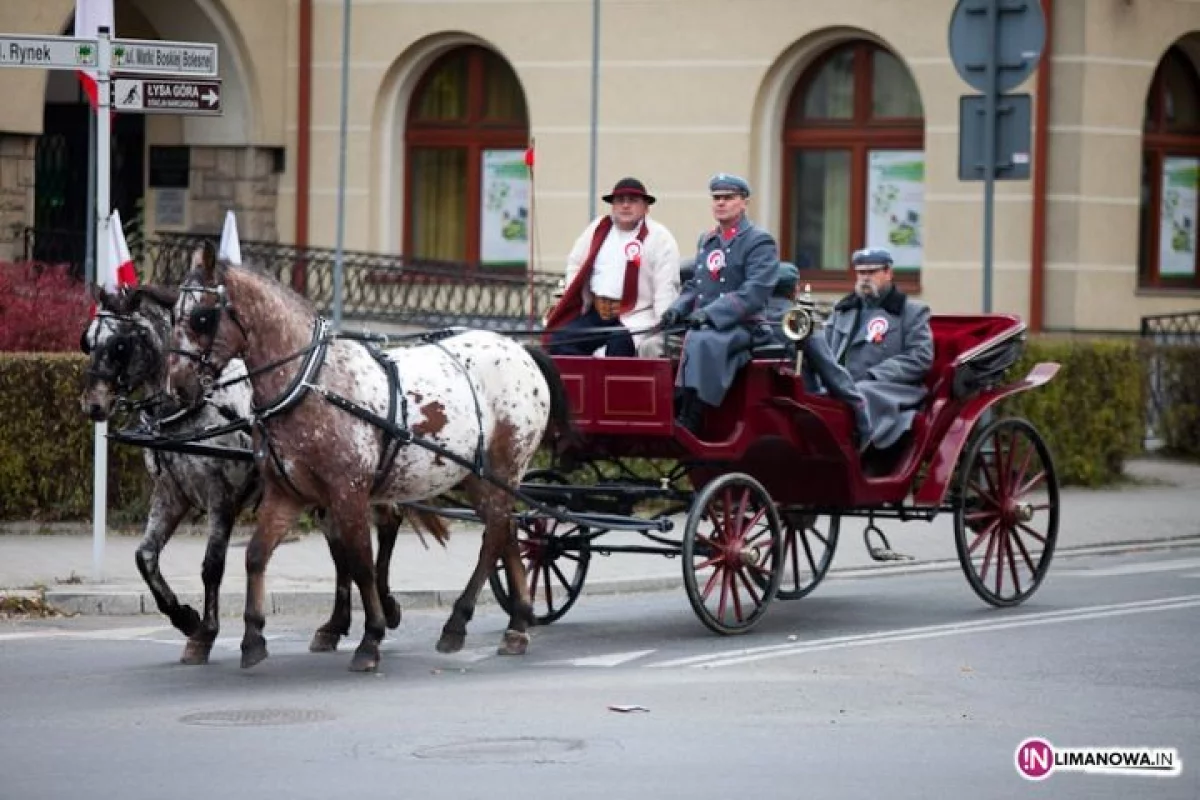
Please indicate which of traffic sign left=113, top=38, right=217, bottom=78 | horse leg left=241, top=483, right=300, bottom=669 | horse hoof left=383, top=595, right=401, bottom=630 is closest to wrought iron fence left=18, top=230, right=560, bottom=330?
traffic sign left=113, top=38, right=217, bottom=78

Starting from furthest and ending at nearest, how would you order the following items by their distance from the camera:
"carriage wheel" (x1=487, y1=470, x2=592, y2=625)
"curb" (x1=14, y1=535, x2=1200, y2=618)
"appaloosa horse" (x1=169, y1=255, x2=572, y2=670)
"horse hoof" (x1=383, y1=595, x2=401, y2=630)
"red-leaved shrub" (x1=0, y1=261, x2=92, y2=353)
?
1. "red-leaved shrub" (x1=0, y1=261, x2=92, y2=353)
2. "curb" (x1=14, y1=535, x2=1200, y2=618)
3. "carriage wheel" (x1=487, y1=470, x2=592, y2=625)
4. "horse hoof" (x1=383, y1=595, x2=401, y2=630)
5. "appaloosa horse" (x1=169, y1=255, x2=572, y2=670)

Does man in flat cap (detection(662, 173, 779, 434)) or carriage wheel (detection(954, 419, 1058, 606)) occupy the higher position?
man in flat cap (detection(662, 173, 779, 434))

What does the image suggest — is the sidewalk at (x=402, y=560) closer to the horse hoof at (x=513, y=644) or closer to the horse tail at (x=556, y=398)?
the horse tail at (x=556, y=398)

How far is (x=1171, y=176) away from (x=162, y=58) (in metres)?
14.8

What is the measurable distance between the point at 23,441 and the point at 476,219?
12.2 metres

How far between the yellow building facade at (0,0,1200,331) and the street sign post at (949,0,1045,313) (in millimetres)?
7349

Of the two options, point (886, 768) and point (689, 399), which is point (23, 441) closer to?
point (689, 399)

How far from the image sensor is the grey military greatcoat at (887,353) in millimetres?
13609

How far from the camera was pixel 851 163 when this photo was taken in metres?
26.4

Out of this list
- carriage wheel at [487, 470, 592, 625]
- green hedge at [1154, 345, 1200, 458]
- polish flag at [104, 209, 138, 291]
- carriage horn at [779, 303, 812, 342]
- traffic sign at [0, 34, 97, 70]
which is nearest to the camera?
carriage horn at [779, 303, 812, 342]

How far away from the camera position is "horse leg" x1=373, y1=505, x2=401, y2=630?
12.5 meters

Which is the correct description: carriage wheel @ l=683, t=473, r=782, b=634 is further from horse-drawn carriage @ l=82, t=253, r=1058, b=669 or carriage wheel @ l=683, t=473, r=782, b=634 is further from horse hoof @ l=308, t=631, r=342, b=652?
horse hoof @ l=308, t=631, r=342, b=652

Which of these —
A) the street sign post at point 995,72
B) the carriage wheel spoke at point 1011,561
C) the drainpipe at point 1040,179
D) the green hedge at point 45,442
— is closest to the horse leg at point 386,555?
the carriage wheel spoke at point 1011,561

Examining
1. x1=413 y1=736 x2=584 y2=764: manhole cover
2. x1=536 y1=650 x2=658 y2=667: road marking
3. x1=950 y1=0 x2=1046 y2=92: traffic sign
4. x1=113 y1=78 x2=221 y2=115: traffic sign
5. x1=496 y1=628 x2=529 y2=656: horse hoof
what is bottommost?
x1=413 y1=736 x2=584 y2=764: manhole cover
